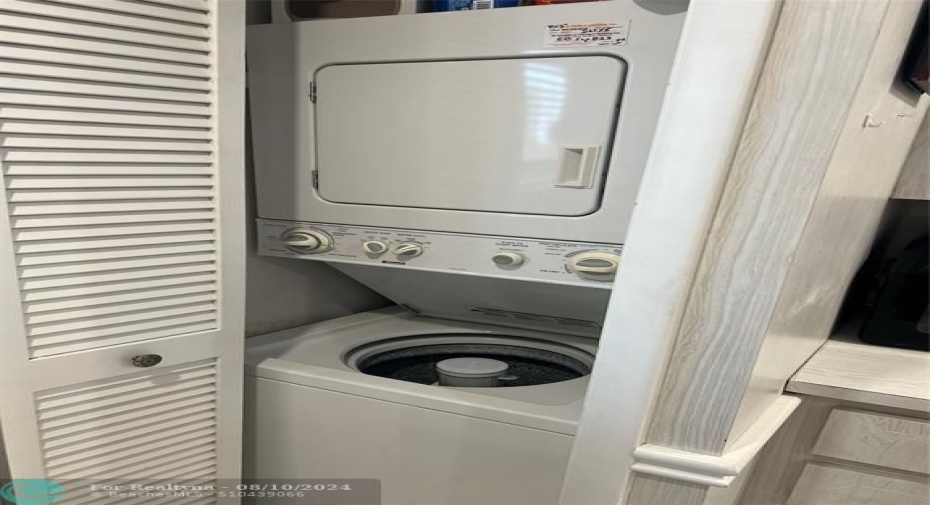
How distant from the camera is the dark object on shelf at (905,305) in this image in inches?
50.9

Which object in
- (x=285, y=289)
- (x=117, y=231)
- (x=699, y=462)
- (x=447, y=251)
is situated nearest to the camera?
(x=699, y=462)

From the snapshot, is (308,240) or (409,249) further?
(308,240)

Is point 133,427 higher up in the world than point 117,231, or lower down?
lower down

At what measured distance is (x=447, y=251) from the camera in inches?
58.2

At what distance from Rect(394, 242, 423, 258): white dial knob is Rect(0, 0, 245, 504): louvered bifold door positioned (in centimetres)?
45

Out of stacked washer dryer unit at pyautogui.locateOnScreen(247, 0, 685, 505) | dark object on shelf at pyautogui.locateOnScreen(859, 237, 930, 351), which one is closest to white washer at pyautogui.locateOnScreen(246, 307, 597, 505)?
stacked washer dryer unit at pyautogui.locateOnScreen(247, 0, 685, 505)

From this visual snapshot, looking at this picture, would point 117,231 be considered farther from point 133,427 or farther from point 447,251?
point 447,251

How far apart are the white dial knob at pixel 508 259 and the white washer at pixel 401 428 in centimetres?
36

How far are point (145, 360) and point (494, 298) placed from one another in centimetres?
104

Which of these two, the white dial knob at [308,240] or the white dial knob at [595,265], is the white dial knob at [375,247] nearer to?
the white dial knob at [308,240]

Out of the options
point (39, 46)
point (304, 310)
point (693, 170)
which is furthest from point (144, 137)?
point (693, 170)

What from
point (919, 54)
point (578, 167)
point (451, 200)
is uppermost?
point (919, 54)

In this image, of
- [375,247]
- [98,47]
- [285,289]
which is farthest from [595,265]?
[98,47]

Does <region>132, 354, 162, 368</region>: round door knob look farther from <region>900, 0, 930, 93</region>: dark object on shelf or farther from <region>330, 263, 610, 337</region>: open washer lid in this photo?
<region>900, 0, 930, 93</region>: dark object on shelf
